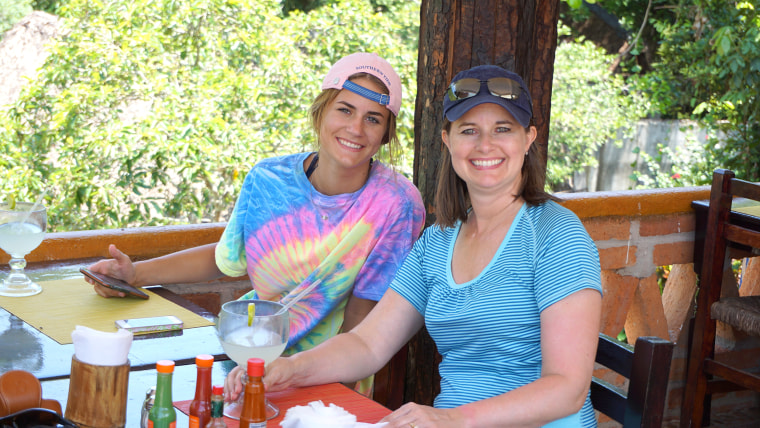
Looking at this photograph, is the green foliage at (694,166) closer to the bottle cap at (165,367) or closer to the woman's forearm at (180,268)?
the woman's forearm at (180,268)

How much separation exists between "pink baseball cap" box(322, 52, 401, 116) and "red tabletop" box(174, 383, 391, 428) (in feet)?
2.76

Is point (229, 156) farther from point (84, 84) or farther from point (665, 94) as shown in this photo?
point (665, 94)

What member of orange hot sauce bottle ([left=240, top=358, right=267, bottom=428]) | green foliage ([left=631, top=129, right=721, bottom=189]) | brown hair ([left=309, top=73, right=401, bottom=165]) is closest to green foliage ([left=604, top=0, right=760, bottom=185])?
green foliage ([left=631, top=129, right=721, bottom=189])

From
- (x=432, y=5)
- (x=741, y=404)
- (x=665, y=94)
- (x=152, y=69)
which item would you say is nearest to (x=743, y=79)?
(x=665, y=94)

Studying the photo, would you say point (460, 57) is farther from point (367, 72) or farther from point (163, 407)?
point (163, 407)

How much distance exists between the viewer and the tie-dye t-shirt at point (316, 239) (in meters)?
2.25

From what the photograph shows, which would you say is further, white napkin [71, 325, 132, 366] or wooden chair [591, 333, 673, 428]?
wooden chair [591, 333, 673, 428]

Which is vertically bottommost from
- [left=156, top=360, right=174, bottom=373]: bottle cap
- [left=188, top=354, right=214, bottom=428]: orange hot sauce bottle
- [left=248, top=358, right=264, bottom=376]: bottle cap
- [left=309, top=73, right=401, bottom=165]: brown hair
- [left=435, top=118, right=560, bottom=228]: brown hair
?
[left=188, top=354, right=214, bottom=428]: orange hot sauce bottle

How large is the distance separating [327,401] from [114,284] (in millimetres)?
763

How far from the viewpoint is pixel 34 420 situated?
1.17 m

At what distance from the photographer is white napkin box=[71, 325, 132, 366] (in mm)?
1265

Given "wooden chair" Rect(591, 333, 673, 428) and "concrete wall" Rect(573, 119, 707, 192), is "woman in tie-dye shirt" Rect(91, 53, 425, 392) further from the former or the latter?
"concrete wall" Rect(573, 119, 707, 192)

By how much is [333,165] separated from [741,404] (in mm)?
2412

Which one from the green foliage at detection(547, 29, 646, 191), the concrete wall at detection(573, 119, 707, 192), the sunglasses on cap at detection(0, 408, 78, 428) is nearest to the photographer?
the sunglasses on cap at detection(0, 408, 78, 428)
